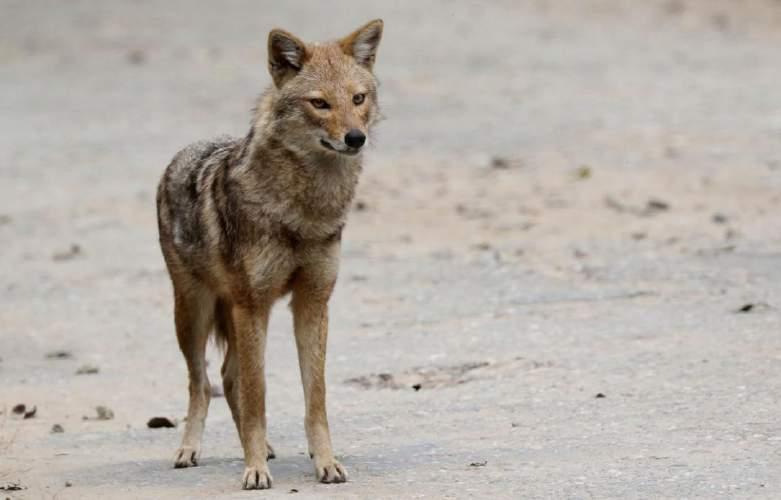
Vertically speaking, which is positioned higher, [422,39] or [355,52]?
[355,52]

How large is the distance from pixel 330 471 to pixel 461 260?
19.0ft

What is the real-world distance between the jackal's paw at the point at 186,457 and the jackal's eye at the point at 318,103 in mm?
1782

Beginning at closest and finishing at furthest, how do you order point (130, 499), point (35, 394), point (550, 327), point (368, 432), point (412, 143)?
point (130, 499) → point (368, 432) → point (35, 394) → point (550, 327) → point (412, 143)

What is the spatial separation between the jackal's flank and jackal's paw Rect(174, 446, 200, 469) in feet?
1.08

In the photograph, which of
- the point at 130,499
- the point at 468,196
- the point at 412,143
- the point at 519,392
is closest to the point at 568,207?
the point at 468,196

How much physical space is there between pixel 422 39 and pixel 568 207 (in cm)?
1052

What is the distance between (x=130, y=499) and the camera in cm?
669

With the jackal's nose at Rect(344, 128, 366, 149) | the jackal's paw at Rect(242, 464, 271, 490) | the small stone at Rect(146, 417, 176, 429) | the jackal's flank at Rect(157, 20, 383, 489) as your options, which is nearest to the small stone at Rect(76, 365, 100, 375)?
the small stone at Rect(146, 417, 176, 429)

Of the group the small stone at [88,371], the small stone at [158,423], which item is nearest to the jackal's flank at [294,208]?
the small stone at [158,423]

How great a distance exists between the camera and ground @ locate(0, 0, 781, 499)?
725 centimetres

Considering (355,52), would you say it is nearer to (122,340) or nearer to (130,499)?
(130,499)

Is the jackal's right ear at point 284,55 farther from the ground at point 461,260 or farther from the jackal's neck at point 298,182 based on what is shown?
the ground at point 461,260

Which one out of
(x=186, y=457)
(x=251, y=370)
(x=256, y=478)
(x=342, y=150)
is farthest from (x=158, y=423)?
(x=342, y=150)

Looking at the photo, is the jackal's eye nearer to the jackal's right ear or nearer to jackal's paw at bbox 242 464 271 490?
the jackal's right ear
